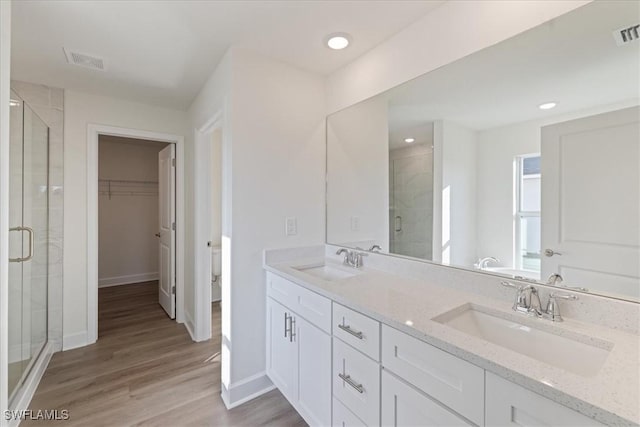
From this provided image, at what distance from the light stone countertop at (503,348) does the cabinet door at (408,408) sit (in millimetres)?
204

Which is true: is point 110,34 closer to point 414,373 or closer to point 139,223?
point 414,373

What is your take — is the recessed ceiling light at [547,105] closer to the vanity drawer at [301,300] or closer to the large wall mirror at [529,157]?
the large wall mirror at [529,157]

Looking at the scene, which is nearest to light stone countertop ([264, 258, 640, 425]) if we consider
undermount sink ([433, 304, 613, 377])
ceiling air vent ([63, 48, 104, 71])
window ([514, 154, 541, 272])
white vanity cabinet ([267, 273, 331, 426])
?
undermount sink ([433, 304, 613, 377])

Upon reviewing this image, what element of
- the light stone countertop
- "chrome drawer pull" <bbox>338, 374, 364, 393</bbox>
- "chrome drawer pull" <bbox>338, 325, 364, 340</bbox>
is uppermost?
the light stone countertop

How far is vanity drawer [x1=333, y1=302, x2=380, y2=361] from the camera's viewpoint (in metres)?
1.19

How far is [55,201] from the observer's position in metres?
2.62

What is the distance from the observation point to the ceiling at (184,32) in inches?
60.4

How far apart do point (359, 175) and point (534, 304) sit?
4.44 feet

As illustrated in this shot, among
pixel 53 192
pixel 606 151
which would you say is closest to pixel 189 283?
pixel 53 192

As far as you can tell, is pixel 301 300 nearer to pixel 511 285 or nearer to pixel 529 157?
pixel 511 285

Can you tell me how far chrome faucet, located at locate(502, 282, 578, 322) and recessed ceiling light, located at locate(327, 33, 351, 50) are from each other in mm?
1662

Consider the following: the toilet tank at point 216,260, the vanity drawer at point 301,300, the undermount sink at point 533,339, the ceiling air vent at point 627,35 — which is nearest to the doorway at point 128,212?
the toilet tank at point 216,260

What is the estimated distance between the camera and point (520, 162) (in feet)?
4.35

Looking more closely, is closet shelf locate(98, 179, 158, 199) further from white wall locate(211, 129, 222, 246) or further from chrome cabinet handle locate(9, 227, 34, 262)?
chrome cabinet handle locate(9, 227, 34, 262)
